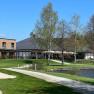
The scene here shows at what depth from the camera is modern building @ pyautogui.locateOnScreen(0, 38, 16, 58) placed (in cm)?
9719

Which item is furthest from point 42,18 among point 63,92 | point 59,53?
point 63,92

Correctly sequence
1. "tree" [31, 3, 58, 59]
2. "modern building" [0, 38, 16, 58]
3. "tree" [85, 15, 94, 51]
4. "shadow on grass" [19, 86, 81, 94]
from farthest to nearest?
Answer: "modern building" [0, 38, 16, 58]
"tree" [85, 15, 94, 51]
"tree" [31, 3, 58, 59]
"shadow on grass" [19, 86, 81, 94]

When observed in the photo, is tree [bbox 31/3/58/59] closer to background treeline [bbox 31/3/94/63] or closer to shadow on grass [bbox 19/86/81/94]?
background treeline [bbox 31/3/94/63]

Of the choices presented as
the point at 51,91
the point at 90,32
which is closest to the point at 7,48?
the point at 90,32

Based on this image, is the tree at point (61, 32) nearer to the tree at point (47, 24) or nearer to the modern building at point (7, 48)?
the tree at point (47, 24)

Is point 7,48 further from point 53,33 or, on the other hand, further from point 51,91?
point 51,91

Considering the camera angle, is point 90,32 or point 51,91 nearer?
point 51,91

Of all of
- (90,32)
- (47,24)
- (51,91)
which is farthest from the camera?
(90,32)

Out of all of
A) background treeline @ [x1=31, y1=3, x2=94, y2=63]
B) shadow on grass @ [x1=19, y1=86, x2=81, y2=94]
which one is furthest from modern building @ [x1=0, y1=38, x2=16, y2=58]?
shadow on grass @ [x1=19, y1=86, x2=81, y2=94]

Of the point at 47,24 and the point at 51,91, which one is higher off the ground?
the point at 47,24

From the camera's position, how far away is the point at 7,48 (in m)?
101

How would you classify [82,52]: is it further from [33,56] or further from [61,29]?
[61,29]

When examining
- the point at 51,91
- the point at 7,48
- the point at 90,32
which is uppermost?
the point at 90,32

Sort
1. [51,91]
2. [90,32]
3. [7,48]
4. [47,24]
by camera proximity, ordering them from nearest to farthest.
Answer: [51,91] < [47,24] < [90,32] < [7,48]
